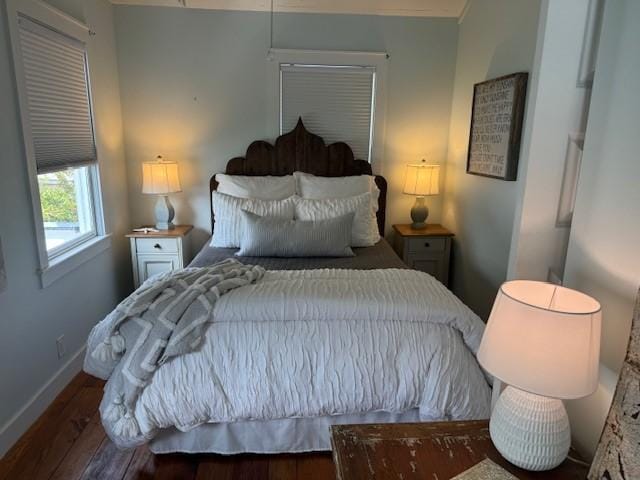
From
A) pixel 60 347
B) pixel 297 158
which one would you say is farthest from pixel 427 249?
pixel 60 347

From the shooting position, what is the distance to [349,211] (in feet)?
10.2

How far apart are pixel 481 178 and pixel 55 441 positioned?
3068mm

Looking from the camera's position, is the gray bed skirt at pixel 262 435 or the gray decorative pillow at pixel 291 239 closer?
the gray bed skirt at pixel 262 435

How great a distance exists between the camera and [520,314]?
0.91 meters

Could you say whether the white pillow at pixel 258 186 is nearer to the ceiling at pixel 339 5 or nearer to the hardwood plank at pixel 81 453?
the ceiling at pixel 339 5

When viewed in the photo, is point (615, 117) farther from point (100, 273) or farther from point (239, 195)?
point (100, 273)

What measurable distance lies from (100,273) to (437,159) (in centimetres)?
287

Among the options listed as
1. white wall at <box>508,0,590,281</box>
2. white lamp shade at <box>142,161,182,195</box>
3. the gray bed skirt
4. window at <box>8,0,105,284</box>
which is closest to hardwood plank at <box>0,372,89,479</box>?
the gray bed skirt

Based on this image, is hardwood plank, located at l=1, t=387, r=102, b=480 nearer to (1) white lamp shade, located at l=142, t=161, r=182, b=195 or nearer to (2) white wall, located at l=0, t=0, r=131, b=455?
(2) white wall, located at l=0, t=0, r=131, b=455

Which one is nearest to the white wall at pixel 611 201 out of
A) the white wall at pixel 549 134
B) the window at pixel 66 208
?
the white wall at pixel 549 134

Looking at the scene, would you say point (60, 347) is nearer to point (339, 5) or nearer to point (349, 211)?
point (349, 211)

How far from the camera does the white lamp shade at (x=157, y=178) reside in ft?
11.0

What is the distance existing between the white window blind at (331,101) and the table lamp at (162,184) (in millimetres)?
988

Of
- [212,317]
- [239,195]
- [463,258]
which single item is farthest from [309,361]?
[463,258]
